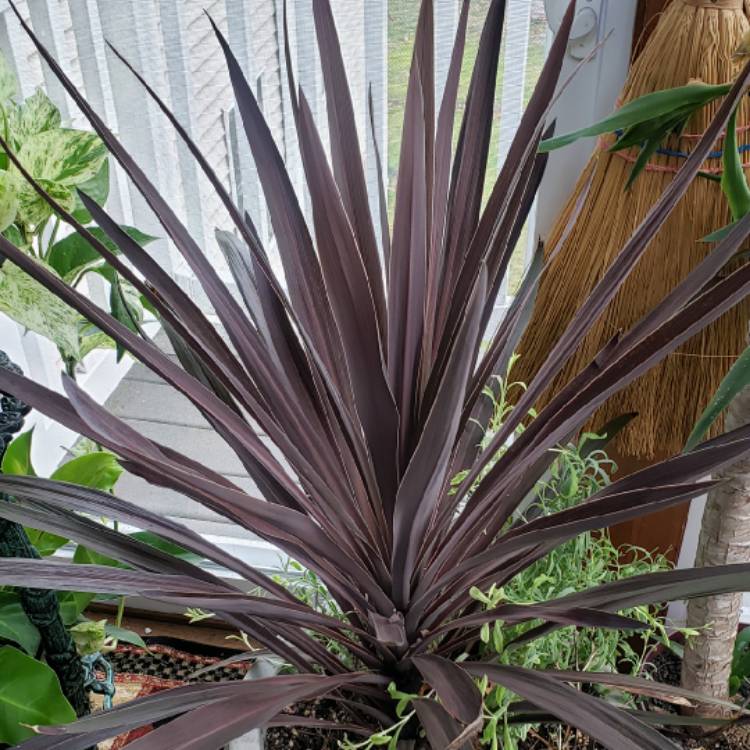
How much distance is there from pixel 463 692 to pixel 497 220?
0.35 metres

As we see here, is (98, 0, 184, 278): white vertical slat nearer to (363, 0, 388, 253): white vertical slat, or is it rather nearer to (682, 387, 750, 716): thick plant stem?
(363, 0, 388, 253): white vertical slat

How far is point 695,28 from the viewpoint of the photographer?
2.80ft

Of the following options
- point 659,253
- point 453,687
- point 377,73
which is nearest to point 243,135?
point 377,73

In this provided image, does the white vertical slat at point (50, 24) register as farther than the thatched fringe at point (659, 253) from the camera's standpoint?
Yes

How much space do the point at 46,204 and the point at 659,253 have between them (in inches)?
25.0

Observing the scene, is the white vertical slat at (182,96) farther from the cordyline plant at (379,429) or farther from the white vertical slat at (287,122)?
the cordyline plant at (379,429)

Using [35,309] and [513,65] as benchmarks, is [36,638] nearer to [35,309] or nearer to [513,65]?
[35,309]

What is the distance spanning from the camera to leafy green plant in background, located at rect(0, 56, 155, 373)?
0.83m

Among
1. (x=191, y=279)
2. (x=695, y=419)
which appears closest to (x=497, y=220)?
(x=695, y=419)

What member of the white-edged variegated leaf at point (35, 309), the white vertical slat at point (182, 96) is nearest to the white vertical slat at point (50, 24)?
the white vertical slat at point (182, 96)

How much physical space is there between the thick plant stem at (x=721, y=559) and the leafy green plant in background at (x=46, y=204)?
59cm

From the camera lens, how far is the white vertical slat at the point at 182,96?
1.17 m

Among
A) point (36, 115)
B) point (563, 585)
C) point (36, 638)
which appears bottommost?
point (36, 638)

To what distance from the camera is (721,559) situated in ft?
3.06
